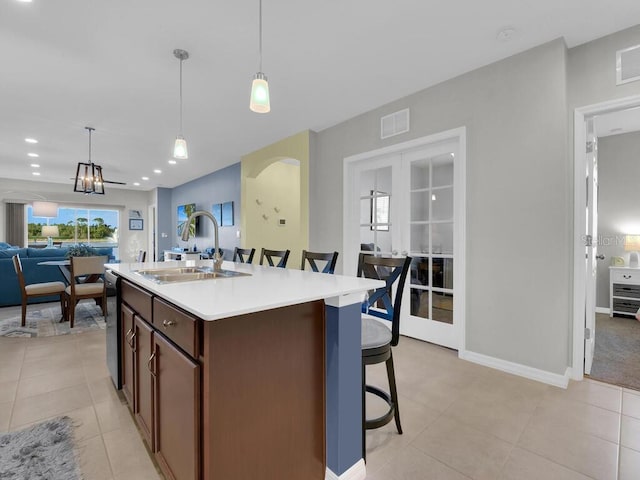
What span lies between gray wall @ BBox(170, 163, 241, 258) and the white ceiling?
2035 mm

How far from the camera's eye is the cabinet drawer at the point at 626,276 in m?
4.02

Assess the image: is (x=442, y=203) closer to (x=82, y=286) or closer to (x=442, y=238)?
(x=442, y=238)

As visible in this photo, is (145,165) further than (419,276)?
Yes

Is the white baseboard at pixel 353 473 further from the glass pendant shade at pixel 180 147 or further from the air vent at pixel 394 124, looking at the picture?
the air vent at pixel 394 124

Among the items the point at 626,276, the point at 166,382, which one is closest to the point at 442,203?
the point at 166,382

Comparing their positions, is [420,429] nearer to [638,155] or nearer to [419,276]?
[419,276]

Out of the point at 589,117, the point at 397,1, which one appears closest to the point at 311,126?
the point at 397,1

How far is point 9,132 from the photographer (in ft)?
14.8

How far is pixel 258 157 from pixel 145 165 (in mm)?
2818

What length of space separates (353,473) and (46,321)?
4.43 m

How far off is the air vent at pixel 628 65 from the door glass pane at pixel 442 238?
155 centimetres

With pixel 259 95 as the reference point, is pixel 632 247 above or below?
below

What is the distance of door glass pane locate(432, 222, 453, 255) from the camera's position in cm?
308

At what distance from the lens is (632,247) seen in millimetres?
4141
